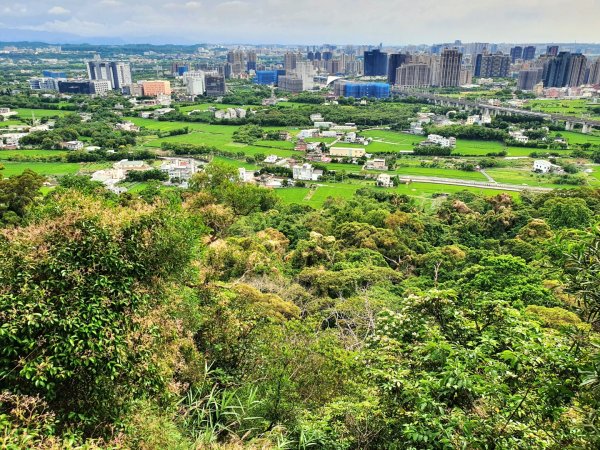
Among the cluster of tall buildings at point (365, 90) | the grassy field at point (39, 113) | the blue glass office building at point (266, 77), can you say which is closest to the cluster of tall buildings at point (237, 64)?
the blue glass office building at point (266, 77)

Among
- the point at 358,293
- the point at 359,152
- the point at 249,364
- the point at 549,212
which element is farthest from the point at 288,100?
the point at 249,364

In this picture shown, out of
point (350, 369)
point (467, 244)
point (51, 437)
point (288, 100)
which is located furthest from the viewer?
point (288, 100)

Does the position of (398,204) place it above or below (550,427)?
below

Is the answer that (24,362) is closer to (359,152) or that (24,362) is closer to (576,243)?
(576,243)

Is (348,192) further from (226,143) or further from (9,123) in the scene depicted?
(9,123)

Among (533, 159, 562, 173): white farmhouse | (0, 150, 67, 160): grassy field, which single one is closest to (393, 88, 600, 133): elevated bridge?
(533, 159, 562, 173): white farmhouse

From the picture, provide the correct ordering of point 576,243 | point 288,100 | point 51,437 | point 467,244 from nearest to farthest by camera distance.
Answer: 1. point 576,243
2. point 51,437
3. point 467,244
4. point 288,100

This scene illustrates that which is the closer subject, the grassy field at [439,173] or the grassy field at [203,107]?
the grassy field at [439,173]

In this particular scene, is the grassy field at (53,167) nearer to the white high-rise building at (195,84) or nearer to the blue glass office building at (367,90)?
the white high-rise building at (195,84)
